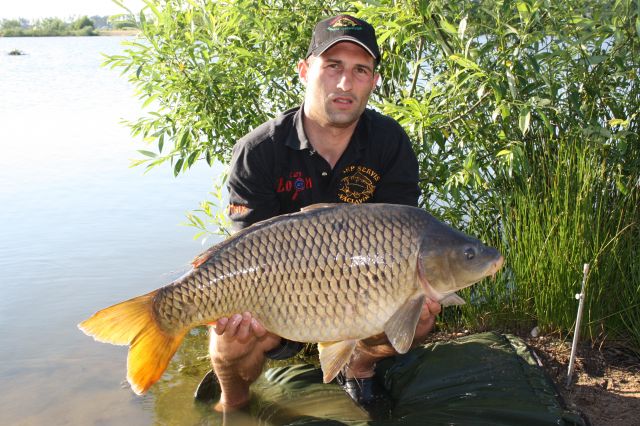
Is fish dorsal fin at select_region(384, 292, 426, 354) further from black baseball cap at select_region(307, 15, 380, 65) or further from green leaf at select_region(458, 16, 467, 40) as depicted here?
green leaf at select_region(458, 16, 467, 40)

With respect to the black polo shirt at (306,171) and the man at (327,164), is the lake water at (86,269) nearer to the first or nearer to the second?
the man at (327,164)

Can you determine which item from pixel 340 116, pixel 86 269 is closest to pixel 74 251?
pixel 86 269

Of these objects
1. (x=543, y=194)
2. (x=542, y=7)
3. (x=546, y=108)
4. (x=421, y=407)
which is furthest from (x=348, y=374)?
(x=542, y=7)

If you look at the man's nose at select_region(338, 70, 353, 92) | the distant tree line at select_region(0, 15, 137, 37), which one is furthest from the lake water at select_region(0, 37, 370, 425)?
the distant tree line at select_region(0, 15, 137, 37)

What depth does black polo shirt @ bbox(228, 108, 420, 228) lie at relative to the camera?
7.14 feet

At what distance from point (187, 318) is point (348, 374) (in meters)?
0.74

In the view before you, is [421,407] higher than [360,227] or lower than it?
lower

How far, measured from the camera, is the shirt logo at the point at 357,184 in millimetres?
2230

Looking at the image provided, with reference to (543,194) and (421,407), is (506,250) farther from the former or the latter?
(421,407)

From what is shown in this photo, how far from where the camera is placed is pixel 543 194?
2.59m

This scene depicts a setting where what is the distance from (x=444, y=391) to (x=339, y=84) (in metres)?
1.00

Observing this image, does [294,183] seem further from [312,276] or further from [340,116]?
[312,276]

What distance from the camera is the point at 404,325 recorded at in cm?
170

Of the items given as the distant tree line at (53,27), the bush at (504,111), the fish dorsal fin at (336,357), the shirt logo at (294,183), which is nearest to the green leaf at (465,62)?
the bush at (504,111)
